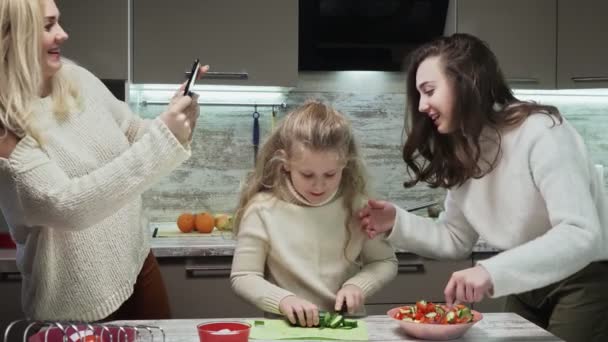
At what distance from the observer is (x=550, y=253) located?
4.52ft

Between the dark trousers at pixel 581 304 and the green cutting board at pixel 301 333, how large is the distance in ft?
1.50

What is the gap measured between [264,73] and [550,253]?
5.57ft

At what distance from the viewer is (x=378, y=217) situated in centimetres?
177

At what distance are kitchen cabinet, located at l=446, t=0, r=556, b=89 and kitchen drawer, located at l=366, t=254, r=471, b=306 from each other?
33.6 inches

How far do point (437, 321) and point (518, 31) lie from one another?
1.87 meters

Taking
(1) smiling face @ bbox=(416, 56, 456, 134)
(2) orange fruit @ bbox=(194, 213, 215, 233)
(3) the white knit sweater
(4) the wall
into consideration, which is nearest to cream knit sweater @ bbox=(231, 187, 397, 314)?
(3) the white knit sweater

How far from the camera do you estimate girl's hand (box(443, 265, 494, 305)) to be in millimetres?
1354

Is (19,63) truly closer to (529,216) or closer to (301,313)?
(301,313)

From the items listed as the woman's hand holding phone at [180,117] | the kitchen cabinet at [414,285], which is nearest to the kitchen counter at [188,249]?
the kitchen cabinet at [414,285]

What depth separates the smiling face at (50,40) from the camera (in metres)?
1.46

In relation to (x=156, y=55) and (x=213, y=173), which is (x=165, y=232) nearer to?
(x=213, y=173)

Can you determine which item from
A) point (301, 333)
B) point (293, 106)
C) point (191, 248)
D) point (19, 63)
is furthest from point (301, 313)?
point (293, 106)

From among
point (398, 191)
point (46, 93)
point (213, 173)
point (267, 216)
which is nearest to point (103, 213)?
point (46, 93)

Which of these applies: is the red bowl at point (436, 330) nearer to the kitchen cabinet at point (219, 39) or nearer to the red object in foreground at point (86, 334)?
the red object in foreground at point (86, 334)
